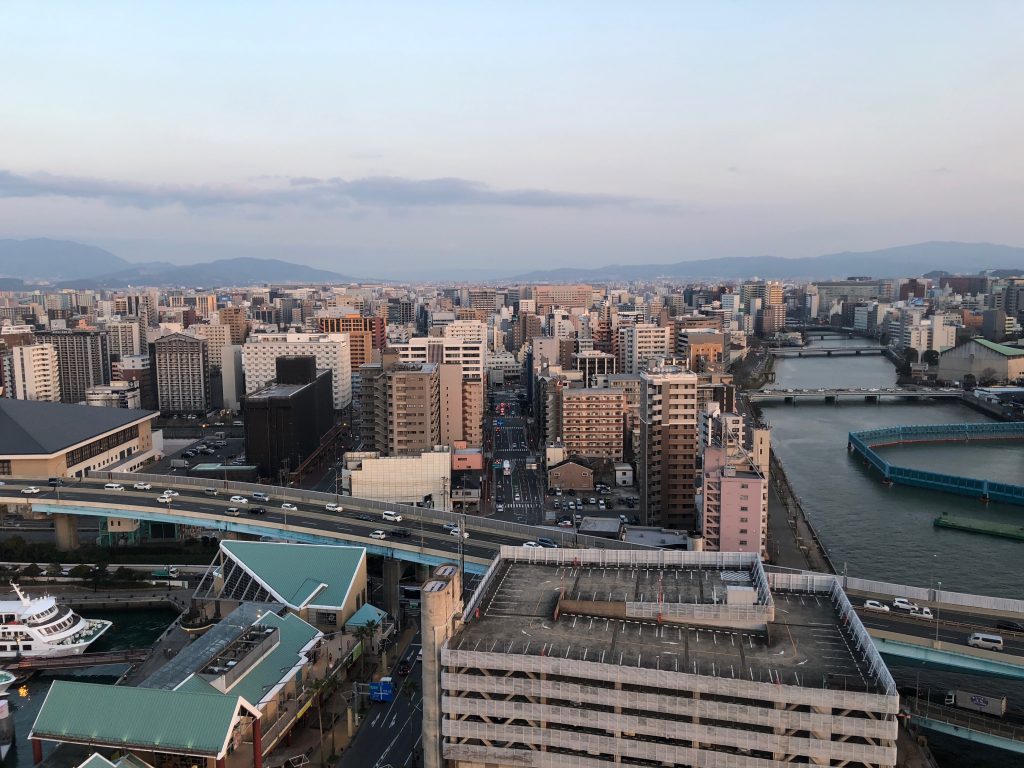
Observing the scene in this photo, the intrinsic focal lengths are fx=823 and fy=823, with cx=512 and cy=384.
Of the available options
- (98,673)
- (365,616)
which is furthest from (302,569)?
(98,673)

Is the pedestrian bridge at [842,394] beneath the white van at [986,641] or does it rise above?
beneath

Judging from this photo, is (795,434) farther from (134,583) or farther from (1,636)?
(1,636)

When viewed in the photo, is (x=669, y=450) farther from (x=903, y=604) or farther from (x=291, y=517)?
(x=291, y=517)

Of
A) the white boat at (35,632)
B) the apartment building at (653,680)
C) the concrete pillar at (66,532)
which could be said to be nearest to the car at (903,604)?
the apartment building at (653,680)

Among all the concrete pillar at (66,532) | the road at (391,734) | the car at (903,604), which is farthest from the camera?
the concrete pillar at (66,532)

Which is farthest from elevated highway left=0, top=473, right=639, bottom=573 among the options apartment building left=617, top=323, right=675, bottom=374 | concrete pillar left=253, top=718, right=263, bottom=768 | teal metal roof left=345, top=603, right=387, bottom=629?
apartment building left=617, top=323, right=675, bottom=374

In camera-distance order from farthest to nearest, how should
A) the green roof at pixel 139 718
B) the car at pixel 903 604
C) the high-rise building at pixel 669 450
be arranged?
the high-rise building at pixel 669 450, the car at pixel 903 604, the green roof at pixel 139 718

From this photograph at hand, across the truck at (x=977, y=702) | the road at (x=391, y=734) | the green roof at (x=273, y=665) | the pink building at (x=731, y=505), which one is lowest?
the road at (x=391, y=734)

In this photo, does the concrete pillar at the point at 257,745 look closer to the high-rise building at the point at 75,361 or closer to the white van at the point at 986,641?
the white van at the point at 986,641
